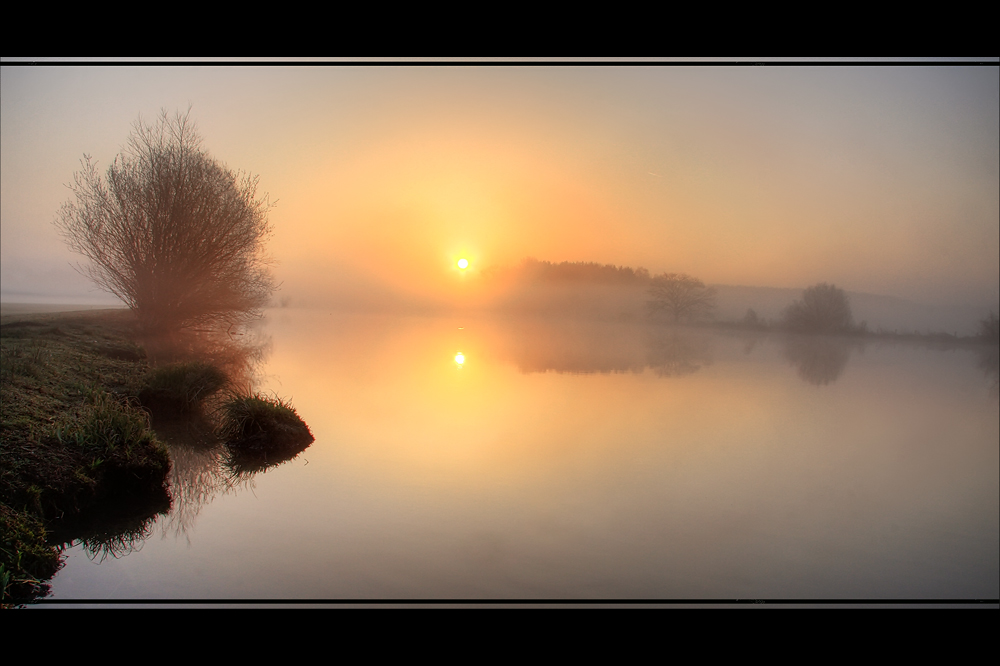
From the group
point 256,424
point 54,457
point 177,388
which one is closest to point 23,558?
point 54,457

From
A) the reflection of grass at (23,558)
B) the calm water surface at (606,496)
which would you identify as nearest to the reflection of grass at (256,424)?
the calm water surface at (606,496)

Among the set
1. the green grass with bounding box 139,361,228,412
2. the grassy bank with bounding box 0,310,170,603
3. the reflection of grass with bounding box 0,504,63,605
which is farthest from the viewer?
the green grass with bounding box 139,361,228,412

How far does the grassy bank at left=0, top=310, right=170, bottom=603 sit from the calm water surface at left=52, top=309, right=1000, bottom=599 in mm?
314

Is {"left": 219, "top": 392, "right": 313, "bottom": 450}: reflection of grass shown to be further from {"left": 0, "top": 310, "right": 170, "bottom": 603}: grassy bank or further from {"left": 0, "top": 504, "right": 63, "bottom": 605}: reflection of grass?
{"left": 0, "top": 504, "right": 63, "bottom": 605}: reflection of grass

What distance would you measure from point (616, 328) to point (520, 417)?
194 feet

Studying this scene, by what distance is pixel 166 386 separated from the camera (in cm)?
818

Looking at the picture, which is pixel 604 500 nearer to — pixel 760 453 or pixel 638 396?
pixel 760 453

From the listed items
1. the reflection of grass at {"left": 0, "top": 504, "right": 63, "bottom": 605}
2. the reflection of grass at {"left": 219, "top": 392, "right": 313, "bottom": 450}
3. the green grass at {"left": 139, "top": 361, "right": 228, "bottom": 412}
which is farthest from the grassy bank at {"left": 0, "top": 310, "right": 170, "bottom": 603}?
the reflection of grass at {"left": 219, "top": 392, "right": 313, "bottom": 450}

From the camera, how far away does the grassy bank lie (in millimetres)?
3631

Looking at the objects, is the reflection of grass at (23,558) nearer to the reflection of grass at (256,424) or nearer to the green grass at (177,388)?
the reflection of grass at (256,424)

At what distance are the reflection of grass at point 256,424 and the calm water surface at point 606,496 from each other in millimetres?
330

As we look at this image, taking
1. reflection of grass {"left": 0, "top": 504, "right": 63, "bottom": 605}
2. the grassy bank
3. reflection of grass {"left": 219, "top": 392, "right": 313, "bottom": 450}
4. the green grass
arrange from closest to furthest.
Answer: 1. reflection of grass {"left": 0, "top": 504, "right": 63, "bottom": 605}
2. the grassy bank
3. reflection of grass {"left": 219, "top": 392, "right": 313, "bottom": 450}
4. the green grass

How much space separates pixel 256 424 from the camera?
283 inches
